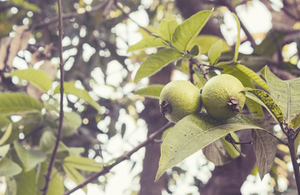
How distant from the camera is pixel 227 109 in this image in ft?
1.97

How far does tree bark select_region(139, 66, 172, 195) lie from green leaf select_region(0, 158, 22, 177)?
0.77m

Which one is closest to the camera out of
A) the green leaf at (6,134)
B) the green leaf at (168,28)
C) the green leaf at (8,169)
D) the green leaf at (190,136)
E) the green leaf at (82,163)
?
the green leaf at (190,136)

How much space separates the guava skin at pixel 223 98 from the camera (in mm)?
594

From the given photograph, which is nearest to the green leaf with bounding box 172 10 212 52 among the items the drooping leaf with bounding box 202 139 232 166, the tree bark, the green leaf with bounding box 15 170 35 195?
the drooping leaf with bounding box 202 139 232 166

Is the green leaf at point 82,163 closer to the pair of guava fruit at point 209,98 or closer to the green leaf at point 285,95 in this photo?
the pair of guava fruit at point 209,98

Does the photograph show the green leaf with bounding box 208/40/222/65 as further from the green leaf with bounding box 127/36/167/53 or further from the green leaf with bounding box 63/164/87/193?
the green leaf with bounding box 63/164/87/193

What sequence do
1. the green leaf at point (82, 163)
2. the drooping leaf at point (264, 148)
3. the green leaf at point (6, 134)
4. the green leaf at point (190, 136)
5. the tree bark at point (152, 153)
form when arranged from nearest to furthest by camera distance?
the green leaf at point (190, 136)
the drooping leaf at point (264, 148)
the green leaf at point (6, 134)
the green leaf at point (82, 163)
the tree bark at point (152, 153)

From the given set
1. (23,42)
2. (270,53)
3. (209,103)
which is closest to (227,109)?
(209,103)

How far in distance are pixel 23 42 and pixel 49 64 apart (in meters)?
0.13

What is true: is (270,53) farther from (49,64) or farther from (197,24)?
(49,64)

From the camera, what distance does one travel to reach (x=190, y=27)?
763 millimetres

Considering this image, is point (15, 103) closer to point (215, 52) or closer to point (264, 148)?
point (215, 52)

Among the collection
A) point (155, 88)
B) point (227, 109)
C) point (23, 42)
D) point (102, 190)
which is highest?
point (227, 109)

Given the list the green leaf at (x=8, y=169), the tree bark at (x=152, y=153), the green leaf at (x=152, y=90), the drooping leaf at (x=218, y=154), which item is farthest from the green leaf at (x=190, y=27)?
the tree bark at (x=152, y=153)
